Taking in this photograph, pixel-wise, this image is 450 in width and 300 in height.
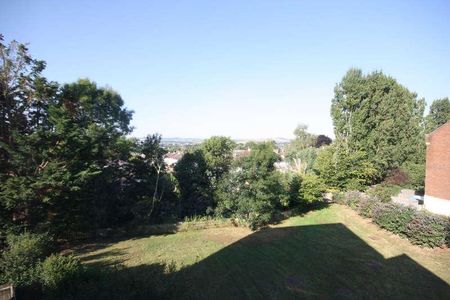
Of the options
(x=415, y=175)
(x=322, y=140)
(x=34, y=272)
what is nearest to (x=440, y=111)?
(x=415, y=175)

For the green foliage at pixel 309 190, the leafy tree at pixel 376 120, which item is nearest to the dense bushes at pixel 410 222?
the green foliage at pixel 309 190

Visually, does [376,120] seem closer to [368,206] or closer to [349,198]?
[349,198]

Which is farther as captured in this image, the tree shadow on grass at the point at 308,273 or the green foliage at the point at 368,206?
the green foliage at the point at 368,206

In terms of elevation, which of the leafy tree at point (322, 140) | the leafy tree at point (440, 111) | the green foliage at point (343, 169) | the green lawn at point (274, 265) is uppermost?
the leafy tree at point (440, 111)

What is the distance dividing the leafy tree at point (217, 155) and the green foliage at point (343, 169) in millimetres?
10242

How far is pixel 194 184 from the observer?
2600 cm

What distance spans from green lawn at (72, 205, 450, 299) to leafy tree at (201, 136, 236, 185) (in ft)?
19.9

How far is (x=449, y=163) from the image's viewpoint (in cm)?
2194

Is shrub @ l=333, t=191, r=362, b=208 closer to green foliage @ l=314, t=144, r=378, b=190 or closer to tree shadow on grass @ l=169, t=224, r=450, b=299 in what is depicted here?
green foliage @ l=314, t=144, r=378, b=190

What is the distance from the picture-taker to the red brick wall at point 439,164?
22.1m

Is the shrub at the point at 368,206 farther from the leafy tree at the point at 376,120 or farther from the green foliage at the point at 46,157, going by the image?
the green foliage at the point at 46,157

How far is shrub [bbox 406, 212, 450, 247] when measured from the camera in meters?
16.0

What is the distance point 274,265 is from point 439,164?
702 inches

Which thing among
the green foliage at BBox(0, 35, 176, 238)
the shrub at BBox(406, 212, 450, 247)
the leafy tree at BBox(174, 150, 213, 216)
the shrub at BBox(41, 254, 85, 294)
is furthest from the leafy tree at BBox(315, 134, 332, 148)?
the shrub at BBox(41, 254, 85, 294)
